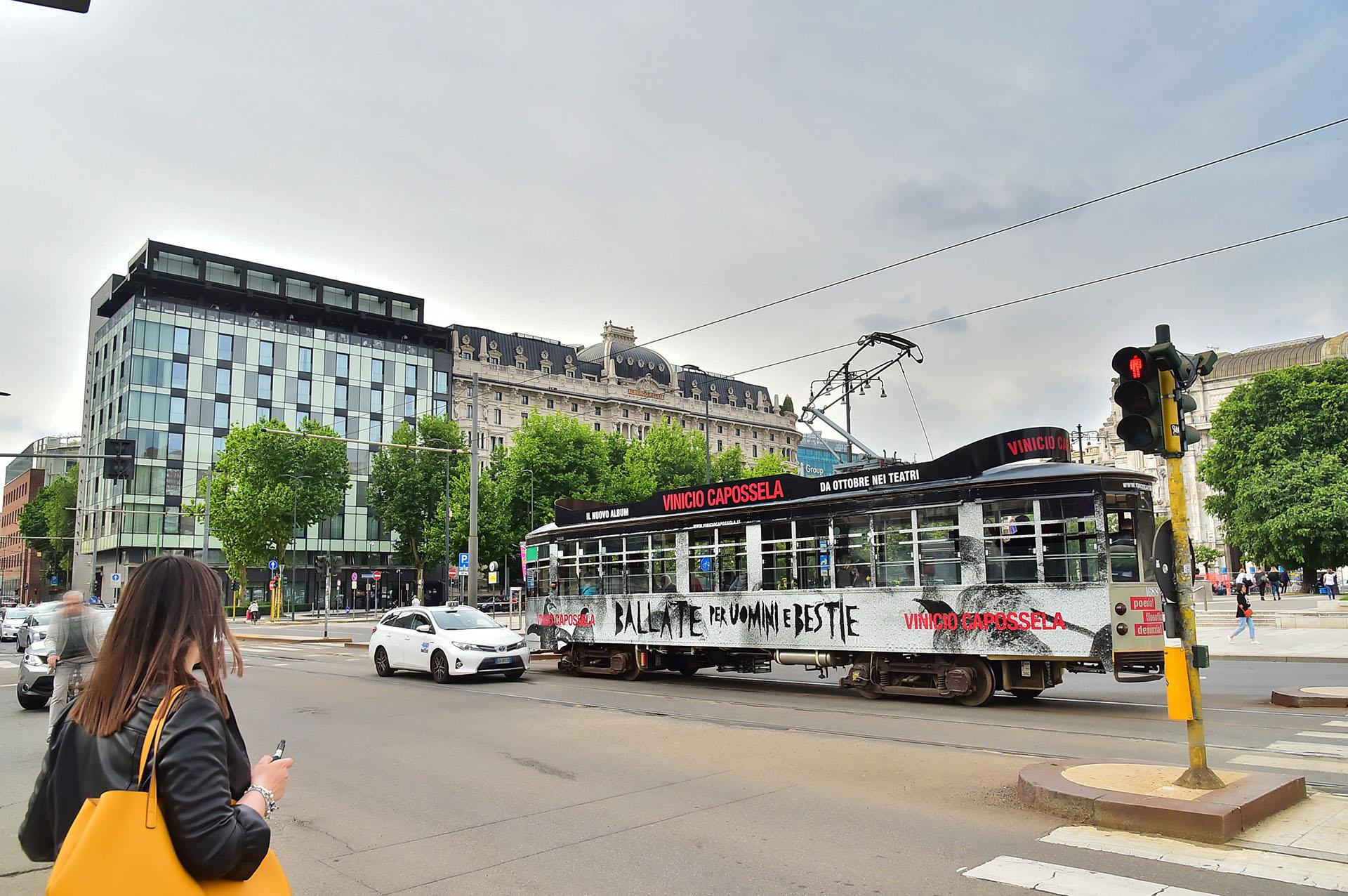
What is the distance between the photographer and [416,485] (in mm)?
68062

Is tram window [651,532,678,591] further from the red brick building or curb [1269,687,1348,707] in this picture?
the red brick building

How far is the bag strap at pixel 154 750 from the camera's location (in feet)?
7.22

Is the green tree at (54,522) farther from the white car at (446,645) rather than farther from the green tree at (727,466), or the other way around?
the white car at (446,645)

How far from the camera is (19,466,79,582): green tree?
291 ft

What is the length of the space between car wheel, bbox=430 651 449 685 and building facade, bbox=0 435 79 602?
95.3 meters

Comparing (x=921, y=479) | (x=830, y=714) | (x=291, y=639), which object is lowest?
(x=291, y=639)

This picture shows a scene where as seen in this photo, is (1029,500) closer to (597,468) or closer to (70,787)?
(70,787)

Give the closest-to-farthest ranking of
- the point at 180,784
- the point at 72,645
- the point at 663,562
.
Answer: the point at 180,784 → the point at 72,645 → the point at 663,562

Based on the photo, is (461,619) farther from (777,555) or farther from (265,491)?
(265,491)

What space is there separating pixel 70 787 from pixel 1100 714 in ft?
41.5

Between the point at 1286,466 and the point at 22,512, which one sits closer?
the point at 1286,466

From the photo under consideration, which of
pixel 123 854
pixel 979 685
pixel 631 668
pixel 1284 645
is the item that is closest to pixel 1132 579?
pixel 979 685

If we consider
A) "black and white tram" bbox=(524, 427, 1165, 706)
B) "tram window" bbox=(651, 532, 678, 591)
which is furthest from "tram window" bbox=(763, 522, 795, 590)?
"tram window" bbox=(651, 532, 678, 591)

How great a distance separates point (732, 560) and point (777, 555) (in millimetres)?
1026
